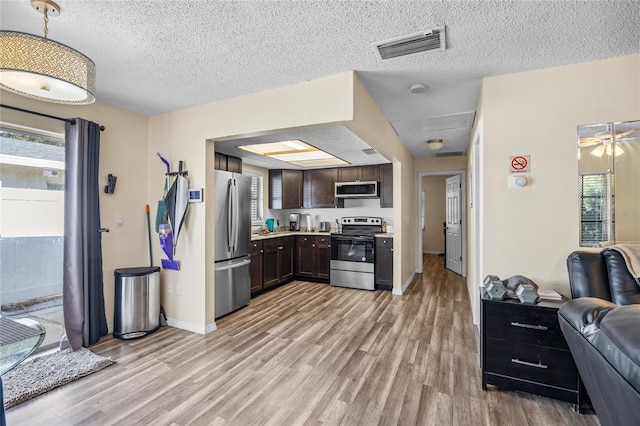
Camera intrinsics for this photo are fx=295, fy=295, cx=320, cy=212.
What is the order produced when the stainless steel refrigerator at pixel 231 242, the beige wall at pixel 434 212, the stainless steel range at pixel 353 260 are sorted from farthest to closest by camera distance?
the beige wall at pixel 434 212
the stainless steel range at pixel 353 260
the stainless steel refrigerator at pixel 231 242

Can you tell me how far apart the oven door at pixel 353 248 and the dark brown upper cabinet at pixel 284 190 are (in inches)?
51.7

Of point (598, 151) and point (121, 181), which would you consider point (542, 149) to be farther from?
point (121, 181)

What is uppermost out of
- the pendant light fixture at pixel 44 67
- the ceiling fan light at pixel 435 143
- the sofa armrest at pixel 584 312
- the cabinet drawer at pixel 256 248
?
the ceiling fan light at pixel 435 143

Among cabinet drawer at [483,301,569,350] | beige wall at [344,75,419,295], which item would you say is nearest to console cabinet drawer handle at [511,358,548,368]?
cabinet drawer at [483,301,569,350]

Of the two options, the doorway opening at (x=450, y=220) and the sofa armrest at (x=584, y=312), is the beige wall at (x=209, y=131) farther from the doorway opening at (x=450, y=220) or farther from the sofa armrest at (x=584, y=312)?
the doorway opening at (x=450, y=220)

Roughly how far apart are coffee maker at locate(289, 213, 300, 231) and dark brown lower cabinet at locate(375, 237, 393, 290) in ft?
6.50

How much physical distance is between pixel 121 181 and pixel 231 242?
1.41m

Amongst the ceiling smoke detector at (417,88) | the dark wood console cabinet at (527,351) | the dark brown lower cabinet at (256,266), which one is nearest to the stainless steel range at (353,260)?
the dark brown lower cabinet at (256,266)

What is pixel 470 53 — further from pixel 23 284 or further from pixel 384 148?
pixel 23 284

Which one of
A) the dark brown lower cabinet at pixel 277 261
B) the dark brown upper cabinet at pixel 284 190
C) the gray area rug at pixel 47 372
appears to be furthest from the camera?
the dark brown upper cabinet at pixel 284 190

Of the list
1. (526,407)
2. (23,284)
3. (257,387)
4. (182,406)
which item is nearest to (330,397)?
(257,387)

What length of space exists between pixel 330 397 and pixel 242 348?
44.4 inches

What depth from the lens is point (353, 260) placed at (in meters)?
5.27

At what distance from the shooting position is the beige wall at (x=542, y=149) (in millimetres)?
2275
